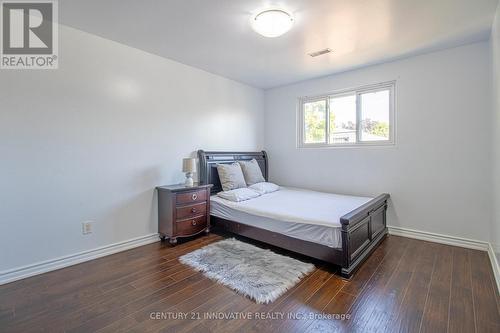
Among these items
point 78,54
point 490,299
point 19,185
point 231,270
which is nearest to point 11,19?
point 78,54

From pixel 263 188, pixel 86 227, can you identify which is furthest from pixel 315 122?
pixel 86 227

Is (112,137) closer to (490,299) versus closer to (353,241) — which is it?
(353,241)

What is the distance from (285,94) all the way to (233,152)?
1.62 m

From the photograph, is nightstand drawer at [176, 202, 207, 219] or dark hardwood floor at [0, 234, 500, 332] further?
nightstand drawer at [176, 202, 207, 219]

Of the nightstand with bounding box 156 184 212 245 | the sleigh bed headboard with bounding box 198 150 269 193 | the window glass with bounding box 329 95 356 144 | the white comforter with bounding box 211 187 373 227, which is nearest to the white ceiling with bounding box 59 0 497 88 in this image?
the window glass with bounding box 329 95 356 144

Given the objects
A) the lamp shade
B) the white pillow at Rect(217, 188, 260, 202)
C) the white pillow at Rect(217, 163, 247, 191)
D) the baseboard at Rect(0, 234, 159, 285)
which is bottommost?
the baseboard at Rect(0, 234, 159, 285)

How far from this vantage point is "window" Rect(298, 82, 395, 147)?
3615 millimetres

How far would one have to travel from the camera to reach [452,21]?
2430 mm

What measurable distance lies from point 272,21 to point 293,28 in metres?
0.41

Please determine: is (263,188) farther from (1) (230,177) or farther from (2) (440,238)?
(2) (440,238)

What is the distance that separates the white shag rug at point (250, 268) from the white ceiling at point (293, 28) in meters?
2.51

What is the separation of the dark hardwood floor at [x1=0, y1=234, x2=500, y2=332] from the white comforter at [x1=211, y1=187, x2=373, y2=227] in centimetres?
53

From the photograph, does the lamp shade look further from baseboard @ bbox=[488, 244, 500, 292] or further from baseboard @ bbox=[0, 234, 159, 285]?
baseboard @ bbox=[488, 244, 500, 292]

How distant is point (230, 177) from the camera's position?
3.79 meters
